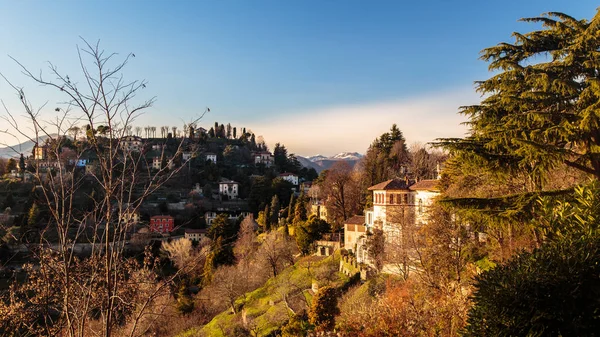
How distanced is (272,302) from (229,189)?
158ft

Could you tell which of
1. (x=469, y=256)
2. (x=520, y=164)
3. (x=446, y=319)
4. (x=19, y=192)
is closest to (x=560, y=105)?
(x=520, y=164)

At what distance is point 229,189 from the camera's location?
225 ft

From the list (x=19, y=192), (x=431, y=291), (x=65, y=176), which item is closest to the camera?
(x=65, y=176)

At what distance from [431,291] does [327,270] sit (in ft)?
43.9

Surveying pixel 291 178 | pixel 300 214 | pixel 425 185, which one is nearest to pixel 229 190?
pixel 291 178

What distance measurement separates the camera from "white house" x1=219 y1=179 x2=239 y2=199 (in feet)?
222

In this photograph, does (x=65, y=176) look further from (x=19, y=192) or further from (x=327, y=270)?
(x=19, y=192)

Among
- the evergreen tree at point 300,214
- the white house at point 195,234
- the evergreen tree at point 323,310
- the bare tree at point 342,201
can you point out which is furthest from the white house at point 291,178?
the evergreen tree at point 323,310

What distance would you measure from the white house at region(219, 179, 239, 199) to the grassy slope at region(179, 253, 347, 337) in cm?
4196

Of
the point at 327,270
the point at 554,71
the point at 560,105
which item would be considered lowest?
the point at 327,270

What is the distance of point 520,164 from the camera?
8.73m

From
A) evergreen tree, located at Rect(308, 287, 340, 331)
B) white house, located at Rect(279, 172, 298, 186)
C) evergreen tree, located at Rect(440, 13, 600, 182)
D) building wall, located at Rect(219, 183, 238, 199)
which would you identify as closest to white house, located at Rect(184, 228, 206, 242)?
building wall, located at Rect(219, 183, 238, 199)

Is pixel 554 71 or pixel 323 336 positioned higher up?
pixel 554 71

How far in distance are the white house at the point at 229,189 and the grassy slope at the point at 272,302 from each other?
42.0 meters
